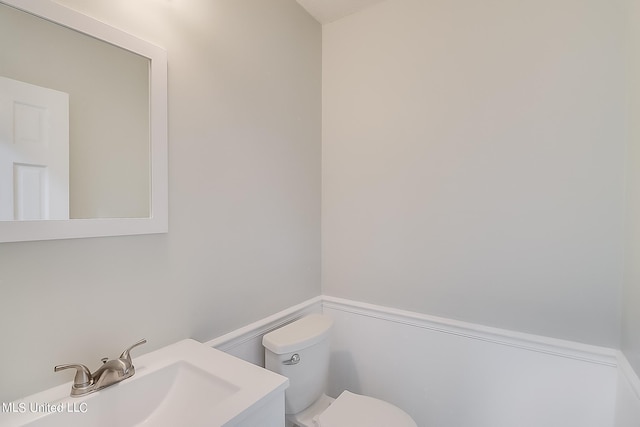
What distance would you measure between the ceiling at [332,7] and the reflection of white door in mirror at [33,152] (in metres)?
1.38

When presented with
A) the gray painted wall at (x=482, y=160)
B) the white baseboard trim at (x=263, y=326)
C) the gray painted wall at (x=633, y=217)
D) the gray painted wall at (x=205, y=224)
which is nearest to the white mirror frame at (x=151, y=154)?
the gray painted wall at (x=205, y=224)

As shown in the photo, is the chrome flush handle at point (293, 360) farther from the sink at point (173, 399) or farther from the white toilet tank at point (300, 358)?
the sink at point (173, 399)

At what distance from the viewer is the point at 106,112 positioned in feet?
3.01

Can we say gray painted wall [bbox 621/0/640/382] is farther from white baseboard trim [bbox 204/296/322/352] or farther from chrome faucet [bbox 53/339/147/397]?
chrome faucet [bbox 53/339/147/397]

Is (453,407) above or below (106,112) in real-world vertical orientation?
below

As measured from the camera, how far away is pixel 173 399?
916 millimetres

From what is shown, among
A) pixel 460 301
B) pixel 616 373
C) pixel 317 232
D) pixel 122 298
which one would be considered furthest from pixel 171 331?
pixel 616 373

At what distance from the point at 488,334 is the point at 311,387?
877 millimetres

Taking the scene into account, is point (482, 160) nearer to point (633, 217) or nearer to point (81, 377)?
point (633, 217)

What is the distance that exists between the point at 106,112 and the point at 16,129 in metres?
0.23

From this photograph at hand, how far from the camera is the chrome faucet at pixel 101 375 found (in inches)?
31.1

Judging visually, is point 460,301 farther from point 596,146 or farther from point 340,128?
point 340,128

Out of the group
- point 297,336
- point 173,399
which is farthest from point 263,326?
point 173,399

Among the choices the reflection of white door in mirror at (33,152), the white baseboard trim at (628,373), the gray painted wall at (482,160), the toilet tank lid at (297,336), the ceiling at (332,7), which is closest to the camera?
the reflection of white door in mirror at (33,152)
